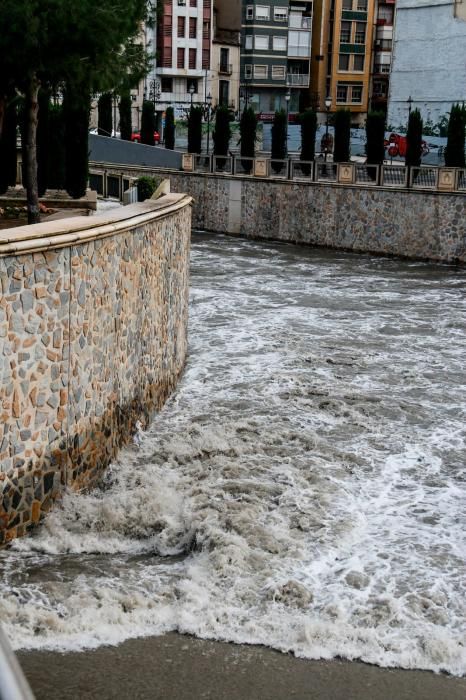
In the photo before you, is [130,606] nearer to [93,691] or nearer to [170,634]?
[170,634]

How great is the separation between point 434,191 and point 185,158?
388 inches

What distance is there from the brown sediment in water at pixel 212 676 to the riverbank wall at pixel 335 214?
20273 mm

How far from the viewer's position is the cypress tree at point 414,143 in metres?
27.1

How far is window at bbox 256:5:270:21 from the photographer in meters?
63.3

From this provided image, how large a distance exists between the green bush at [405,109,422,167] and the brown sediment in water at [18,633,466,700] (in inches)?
897

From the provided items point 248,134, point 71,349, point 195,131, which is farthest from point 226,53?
point 71,349

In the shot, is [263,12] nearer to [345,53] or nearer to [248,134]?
[345,53]

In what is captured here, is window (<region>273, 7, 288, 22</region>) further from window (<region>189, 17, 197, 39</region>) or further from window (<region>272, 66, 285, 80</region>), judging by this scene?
window (<region>189, 17, 197, 39</region>)

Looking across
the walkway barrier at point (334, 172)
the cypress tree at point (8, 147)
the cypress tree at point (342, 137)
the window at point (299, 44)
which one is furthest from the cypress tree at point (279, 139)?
the window at point (299, 44)

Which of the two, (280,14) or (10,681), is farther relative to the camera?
(280,14)

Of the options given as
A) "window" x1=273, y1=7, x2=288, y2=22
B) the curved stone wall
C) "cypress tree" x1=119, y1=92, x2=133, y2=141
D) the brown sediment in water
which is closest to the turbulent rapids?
the brown sediment in water

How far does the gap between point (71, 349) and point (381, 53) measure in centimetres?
6014

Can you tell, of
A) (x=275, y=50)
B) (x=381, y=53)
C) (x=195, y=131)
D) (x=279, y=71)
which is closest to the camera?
(x=195, y=131)

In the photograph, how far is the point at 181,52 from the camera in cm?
6259
